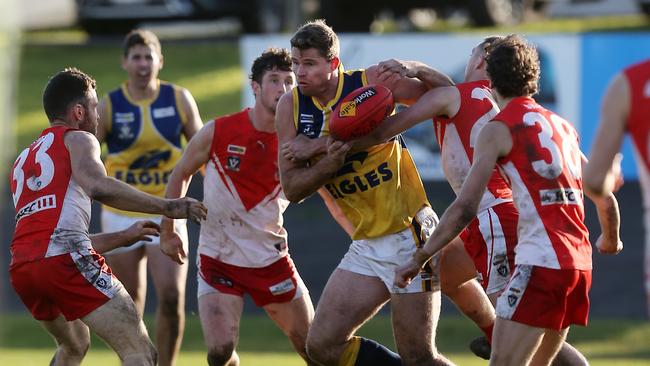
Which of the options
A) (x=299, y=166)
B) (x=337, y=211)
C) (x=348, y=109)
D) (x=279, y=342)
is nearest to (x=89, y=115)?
(x=299, y=166)

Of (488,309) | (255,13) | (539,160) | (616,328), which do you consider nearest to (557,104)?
(616,328)

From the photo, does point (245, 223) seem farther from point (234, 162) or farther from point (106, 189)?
point (106, 189)

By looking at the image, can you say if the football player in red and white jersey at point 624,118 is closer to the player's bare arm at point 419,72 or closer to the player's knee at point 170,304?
the player's bare arm at point 419,72

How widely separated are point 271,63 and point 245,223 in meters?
1.05

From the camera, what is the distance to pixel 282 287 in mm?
7598

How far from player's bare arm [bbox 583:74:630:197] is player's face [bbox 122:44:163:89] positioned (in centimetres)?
442

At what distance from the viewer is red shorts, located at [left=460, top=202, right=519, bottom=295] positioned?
21.3ft

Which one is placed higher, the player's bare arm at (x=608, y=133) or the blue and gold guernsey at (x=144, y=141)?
the player's bare arm at (x=608, y=133)

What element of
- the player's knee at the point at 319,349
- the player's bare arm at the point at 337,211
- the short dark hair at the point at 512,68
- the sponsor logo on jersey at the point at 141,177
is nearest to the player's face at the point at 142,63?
the sponsor logo on jersey at the point at 141,177

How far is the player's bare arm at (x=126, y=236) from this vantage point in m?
6.70

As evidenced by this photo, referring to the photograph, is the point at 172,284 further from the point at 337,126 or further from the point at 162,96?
the point at 337,126

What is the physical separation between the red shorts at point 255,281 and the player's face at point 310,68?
1476 mm

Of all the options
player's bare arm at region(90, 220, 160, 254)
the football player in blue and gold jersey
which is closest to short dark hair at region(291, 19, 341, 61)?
player's bare arm at region(90, 220, 160, 254)

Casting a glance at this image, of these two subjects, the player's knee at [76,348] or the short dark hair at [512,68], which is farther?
the player's knee at [76,348]
